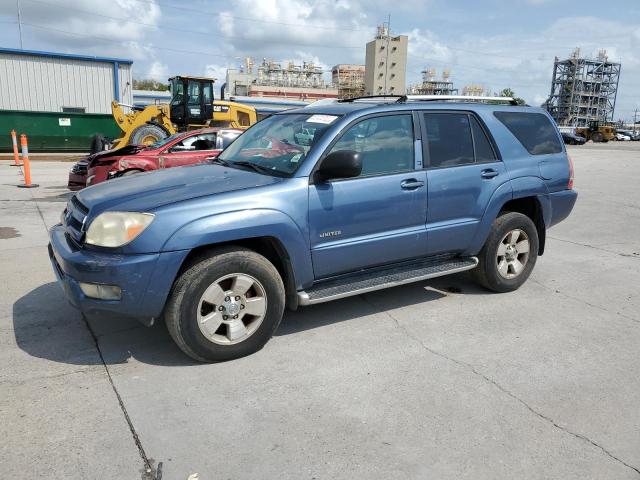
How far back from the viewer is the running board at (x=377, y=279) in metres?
3.93

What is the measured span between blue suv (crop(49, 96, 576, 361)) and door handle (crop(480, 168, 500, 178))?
0.02m

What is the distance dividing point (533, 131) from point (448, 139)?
3.98 ft

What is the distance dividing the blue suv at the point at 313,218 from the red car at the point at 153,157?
4936 mm

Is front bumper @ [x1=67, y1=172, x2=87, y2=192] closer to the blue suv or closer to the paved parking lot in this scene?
the paved parking lot

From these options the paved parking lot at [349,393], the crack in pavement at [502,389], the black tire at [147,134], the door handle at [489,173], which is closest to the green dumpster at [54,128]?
the black tire at [147,134]

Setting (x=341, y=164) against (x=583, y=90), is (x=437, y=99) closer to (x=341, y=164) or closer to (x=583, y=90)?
(x=341, y=164)

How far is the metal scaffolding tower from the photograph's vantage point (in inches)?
4953

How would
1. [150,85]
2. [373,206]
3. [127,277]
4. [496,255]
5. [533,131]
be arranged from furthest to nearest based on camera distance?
1. [150,85]
2. [533,131]
3. [496,255]
4. [373,206]
5. [127,277]

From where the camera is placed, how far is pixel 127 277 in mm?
3275

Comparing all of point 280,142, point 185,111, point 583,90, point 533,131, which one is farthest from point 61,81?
point 583,90

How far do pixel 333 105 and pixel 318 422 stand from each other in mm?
2899

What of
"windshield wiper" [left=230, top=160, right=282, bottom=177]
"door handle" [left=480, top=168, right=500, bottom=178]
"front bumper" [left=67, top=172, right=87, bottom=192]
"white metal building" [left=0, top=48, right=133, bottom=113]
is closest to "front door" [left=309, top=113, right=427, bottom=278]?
"windshield wiper" [left=230, top=160, right=282, bottom=177]

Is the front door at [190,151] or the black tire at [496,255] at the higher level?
the front door at [190,151]

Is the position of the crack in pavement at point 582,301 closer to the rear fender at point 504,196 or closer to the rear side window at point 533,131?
the rear fender at point 504,196
